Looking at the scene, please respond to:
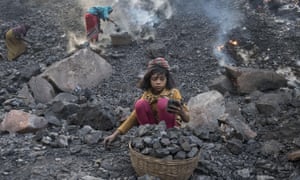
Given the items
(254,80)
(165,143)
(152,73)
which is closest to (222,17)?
(254,80)

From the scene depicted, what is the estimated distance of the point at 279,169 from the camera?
4.83 m

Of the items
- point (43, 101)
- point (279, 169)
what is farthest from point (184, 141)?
point (43, 101)

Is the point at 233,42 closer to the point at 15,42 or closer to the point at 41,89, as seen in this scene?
the point at 41,89

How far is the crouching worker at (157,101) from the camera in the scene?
4357 millimetres

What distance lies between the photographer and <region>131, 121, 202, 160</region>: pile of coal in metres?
3.81

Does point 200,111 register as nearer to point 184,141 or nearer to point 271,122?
point 271,122

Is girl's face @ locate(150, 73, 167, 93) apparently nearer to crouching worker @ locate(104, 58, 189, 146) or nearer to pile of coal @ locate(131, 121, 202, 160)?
crouching worker @ locate(104, 58, 189, 146)

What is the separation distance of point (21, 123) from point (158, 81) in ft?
6.58

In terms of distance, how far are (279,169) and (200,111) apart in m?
1.53

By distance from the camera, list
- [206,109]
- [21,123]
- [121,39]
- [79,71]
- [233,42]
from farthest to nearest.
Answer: [121,39] < [233,42] < [79,71] < [206,109] < [21,123]

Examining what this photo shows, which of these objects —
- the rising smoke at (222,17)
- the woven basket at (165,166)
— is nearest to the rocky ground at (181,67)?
the rising smoke at (222,17)

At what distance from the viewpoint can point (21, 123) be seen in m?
5.49

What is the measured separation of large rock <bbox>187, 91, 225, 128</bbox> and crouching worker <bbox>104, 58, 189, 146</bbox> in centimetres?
142

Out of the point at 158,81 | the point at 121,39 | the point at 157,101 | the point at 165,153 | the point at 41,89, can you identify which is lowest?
the point at 41,89
